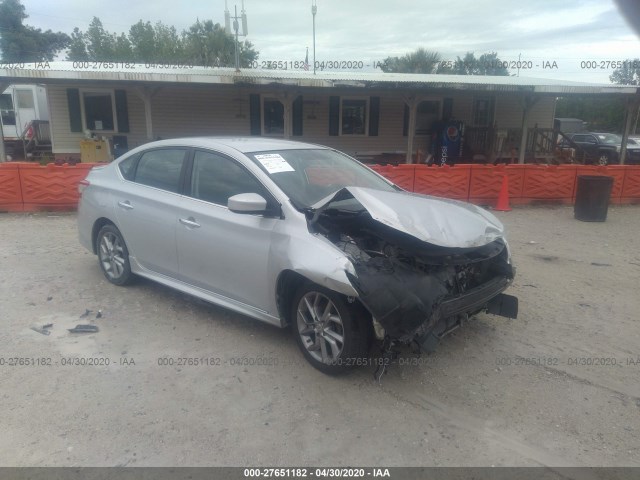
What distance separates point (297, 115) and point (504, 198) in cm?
810

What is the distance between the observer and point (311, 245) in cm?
338

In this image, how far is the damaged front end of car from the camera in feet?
9.98

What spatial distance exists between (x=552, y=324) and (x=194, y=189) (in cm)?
351

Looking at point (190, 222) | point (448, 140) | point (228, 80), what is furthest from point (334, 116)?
point (190, 222)

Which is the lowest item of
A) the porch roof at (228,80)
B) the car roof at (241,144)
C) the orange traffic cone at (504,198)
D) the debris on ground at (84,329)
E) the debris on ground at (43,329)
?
the debris on ground at (43,329)

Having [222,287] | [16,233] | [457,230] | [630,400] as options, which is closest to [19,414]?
[222,287]

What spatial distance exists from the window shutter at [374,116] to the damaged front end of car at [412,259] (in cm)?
1302

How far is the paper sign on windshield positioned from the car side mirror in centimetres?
40

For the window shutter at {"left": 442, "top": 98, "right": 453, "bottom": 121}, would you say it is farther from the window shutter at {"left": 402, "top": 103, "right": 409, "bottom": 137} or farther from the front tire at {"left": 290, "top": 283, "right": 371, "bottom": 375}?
the front tire at {"left": 290, "top": 283, "right": 371, "bottom": 375}

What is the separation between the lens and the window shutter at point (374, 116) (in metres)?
16.2

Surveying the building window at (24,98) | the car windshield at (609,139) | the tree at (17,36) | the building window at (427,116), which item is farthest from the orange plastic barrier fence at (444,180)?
the tree at (17,36)

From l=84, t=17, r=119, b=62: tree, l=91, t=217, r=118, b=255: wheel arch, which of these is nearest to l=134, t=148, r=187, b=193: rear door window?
l=91, t=217, r=118, b=255: wheel arch

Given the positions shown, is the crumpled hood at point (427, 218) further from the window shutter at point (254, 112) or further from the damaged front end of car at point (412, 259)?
the window shutter at point (254, 112)

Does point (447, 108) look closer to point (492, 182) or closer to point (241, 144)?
point (492, 182)
